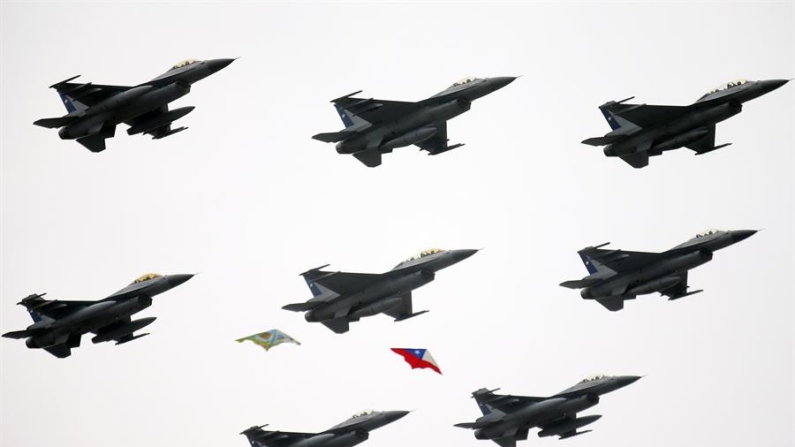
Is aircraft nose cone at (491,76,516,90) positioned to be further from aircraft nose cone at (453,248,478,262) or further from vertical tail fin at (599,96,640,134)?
aircraft nose cone at (453,248,478,262)

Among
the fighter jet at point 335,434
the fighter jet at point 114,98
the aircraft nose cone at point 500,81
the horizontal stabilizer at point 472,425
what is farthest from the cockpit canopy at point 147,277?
the aircraft nose cone at point 500,81

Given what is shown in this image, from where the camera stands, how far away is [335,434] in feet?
206

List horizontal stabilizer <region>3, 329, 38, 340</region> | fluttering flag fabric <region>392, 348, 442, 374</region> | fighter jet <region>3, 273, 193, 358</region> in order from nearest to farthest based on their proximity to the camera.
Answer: horizontal stabilizer <region>3, 329, 38, 340</region> < fighter jet <region>3, 273, 193, 358</region> < fluttering flag fabric <region>392, 348, 442, 374</region>

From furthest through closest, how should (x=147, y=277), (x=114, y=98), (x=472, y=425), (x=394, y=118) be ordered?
(x=472, y=425) → (x=394, y=118) → (x=147, y=277) → (x=114, y=98)

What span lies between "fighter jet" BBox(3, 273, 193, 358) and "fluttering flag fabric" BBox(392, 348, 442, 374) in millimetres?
11227

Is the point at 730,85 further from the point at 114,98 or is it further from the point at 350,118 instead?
the point at 114,98

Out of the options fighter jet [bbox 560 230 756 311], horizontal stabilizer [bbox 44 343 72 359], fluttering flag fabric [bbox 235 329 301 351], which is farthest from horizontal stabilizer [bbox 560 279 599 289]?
horizontal stabilizer [bbox 44 343 72 359]

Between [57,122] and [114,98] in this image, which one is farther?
[114,98]

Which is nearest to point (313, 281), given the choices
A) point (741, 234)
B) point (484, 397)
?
point (484, 397)

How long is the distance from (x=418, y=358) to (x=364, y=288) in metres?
4.59

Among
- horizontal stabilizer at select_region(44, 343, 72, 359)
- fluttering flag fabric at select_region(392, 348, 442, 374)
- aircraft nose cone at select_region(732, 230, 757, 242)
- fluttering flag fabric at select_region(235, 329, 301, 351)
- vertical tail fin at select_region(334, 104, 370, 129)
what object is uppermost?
vertical tail fin at select_region(334, 104, 370, 129)

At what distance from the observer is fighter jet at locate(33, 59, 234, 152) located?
60062mm

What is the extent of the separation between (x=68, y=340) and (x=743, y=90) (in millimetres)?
34977

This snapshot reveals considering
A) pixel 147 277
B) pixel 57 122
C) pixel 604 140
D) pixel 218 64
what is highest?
pixel 218 64
